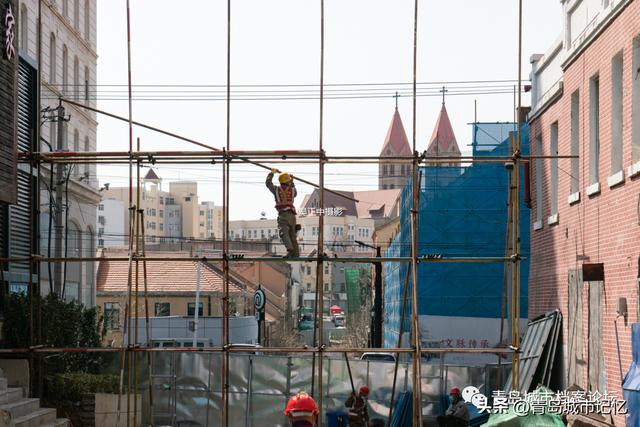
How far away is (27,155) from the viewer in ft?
49.2

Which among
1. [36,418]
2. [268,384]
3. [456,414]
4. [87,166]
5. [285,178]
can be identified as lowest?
[268,384]

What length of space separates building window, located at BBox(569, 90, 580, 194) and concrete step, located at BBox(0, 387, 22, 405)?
31.7 feet

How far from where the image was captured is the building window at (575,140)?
17922mm

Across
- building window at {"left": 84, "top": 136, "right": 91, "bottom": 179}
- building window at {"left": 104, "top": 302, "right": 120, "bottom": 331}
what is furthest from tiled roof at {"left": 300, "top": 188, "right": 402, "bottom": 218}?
building window at {"left": 84, "top": 136, "right": 91, "bottom": 179}

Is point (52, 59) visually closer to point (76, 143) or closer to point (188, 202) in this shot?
point (76, 143)

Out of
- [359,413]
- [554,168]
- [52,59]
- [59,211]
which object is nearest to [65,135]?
[52,59]

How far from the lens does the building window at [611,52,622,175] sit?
50.6ft

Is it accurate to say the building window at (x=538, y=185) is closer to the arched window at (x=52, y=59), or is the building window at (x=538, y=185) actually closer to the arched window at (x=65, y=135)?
the arched window at (x=52, y=59)

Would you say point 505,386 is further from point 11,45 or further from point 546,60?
point 11,45

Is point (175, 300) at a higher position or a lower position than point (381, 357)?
higher

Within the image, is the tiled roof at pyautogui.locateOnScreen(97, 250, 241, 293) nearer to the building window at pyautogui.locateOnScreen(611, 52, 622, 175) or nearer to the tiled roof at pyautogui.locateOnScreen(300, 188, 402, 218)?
the building window at pyautogui.locateOnScreen(611, 52, 622, 175)

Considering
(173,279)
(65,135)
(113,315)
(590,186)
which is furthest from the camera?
(173,279)

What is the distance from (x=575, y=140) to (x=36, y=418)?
33.0ft

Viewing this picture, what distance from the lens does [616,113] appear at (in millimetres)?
15641
